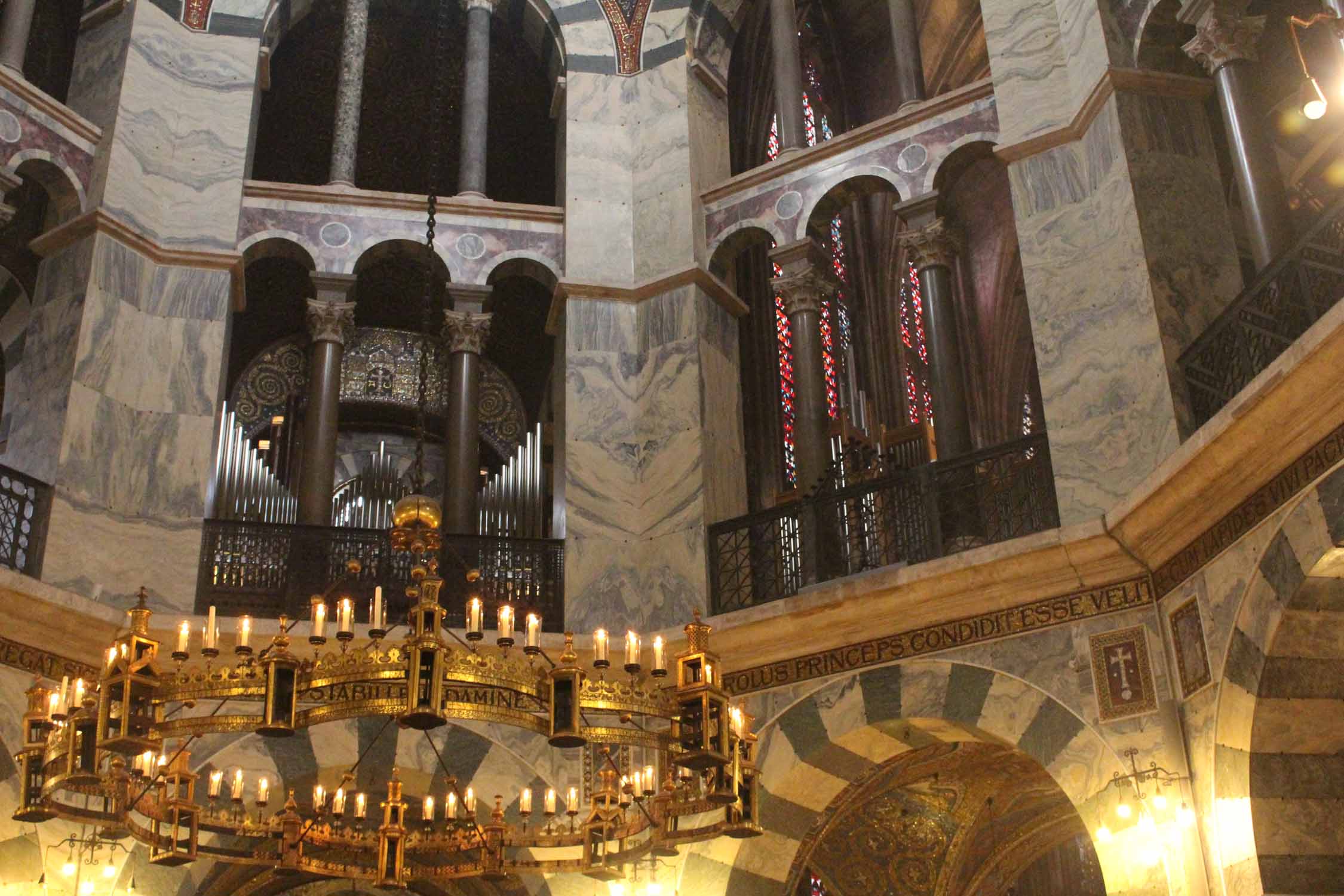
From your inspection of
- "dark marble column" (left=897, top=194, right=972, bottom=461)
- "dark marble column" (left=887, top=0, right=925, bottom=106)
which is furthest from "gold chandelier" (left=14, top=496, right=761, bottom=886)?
"dark marble column" (left=887, top=0, right=925, bottom=106)

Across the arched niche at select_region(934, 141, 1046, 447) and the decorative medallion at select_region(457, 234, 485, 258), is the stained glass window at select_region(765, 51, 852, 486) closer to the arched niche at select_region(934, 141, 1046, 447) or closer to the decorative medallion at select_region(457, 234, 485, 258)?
the arched niche at select_region(934, 141, 1046, 447)

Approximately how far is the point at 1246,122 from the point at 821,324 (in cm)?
460

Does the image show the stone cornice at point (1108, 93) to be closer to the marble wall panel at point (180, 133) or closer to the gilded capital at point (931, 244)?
the gilded capital at point (931, 244)

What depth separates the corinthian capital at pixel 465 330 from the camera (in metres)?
12.0

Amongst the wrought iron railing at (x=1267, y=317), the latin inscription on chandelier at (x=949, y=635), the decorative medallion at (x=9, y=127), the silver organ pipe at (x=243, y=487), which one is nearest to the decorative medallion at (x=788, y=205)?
the latin inscription on chandelier at (x=949, y=635)

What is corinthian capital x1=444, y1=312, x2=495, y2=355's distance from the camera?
39.2 ft

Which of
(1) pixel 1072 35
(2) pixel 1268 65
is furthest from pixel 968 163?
(2) pixel 1268 65

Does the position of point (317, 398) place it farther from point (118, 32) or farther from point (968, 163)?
point (968, 163)

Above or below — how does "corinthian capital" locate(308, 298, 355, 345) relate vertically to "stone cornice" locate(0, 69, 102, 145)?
below

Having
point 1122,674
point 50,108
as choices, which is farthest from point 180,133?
point 1122,674

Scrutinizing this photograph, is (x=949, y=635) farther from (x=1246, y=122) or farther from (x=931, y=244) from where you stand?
(x=1246, y=122)

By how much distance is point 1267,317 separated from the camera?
8.10 m

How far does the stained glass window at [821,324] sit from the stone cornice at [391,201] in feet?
7.45

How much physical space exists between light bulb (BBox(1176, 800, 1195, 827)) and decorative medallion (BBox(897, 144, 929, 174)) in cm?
496
